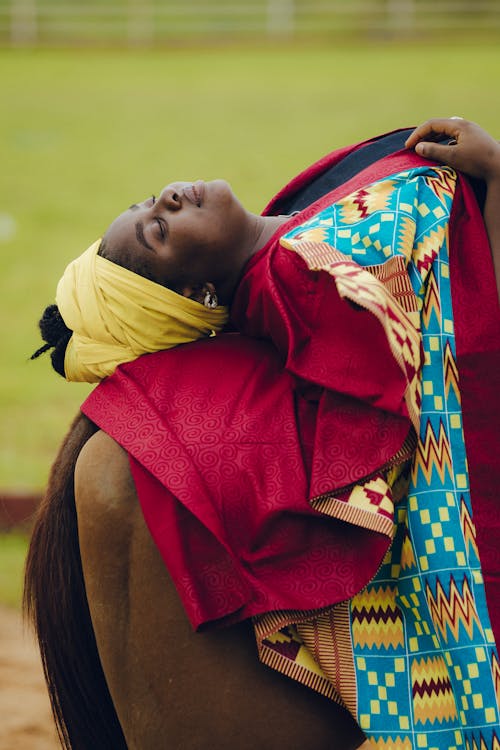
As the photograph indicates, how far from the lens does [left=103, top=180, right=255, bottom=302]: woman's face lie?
7.73ft

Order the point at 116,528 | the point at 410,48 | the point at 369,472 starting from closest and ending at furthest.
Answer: the point at 369,472
the point at 116,528
the point at 410,48

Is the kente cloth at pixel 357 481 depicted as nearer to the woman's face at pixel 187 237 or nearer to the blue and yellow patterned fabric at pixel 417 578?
the blue and yellow patterned fabric at pixel 417 578

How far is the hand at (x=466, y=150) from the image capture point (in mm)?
2275

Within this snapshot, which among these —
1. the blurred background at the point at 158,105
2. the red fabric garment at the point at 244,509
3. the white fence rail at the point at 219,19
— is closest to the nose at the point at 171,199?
the red fabric garment at the point at 244,509

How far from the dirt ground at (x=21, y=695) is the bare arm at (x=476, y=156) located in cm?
206

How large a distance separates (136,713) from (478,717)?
701 millimetres

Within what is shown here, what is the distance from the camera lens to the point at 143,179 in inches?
448

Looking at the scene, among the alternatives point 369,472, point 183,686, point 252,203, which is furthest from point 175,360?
point 252,203

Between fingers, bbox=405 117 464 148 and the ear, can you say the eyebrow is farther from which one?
fingers, bbox=405 117 464 148

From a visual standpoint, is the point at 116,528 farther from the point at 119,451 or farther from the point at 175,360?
the point at 175,360

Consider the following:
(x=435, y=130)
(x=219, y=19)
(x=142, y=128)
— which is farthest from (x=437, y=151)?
(x=219, y=19)

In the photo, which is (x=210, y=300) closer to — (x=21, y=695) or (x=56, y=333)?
(x=56, y=333)

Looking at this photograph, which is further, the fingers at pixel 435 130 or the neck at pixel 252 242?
the neck at pixel 252 242

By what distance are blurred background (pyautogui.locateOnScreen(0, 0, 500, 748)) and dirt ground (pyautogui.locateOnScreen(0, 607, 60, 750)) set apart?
0.92 feet
